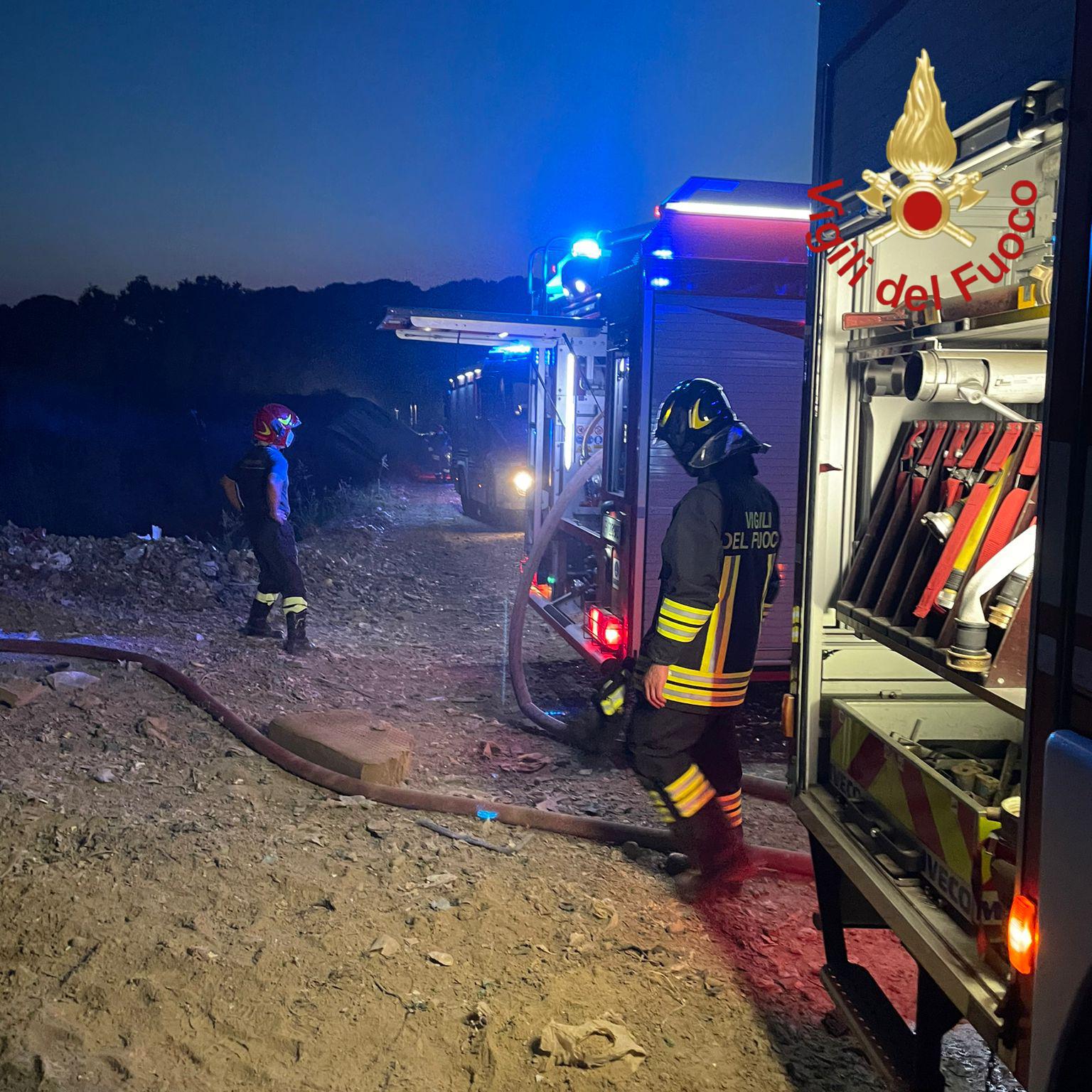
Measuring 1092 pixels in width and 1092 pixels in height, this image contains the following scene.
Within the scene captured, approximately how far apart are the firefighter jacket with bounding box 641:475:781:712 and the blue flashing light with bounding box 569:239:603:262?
2498mm

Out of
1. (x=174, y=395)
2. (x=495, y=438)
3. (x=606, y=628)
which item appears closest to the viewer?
(x=606, y=628)

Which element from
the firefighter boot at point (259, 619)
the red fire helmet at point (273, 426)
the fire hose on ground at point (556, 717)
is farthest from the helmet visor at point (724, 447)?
the firefighter boot at point (259, 619)

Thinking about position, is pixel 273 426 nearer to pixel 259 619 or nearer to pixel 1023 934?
pixel 259 619

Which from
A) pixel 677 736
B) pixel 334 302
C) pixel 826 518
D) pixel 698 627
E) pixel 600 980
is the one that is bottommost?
pixel 600 980

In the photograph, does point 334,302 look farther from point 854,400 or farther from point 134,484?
point 854,400

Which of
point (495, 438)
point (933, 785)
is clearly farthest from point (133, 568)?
point (933, 785)

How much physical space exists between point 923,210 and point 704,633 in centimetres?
182

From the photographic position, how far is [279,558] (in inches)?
325

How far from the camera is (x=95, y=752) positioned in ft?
18.1

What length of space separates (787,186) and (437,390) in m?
65.6

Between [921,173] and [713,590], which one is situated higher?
[921,173]

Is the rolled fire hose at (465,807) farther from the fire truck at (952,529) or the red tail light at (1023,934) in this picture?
the red tail light at (1023,934)

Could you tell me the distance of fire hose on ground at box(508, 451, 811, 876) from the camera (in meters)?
4.12

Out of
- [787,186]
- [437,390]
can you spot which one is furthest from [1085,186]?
[437,390]
